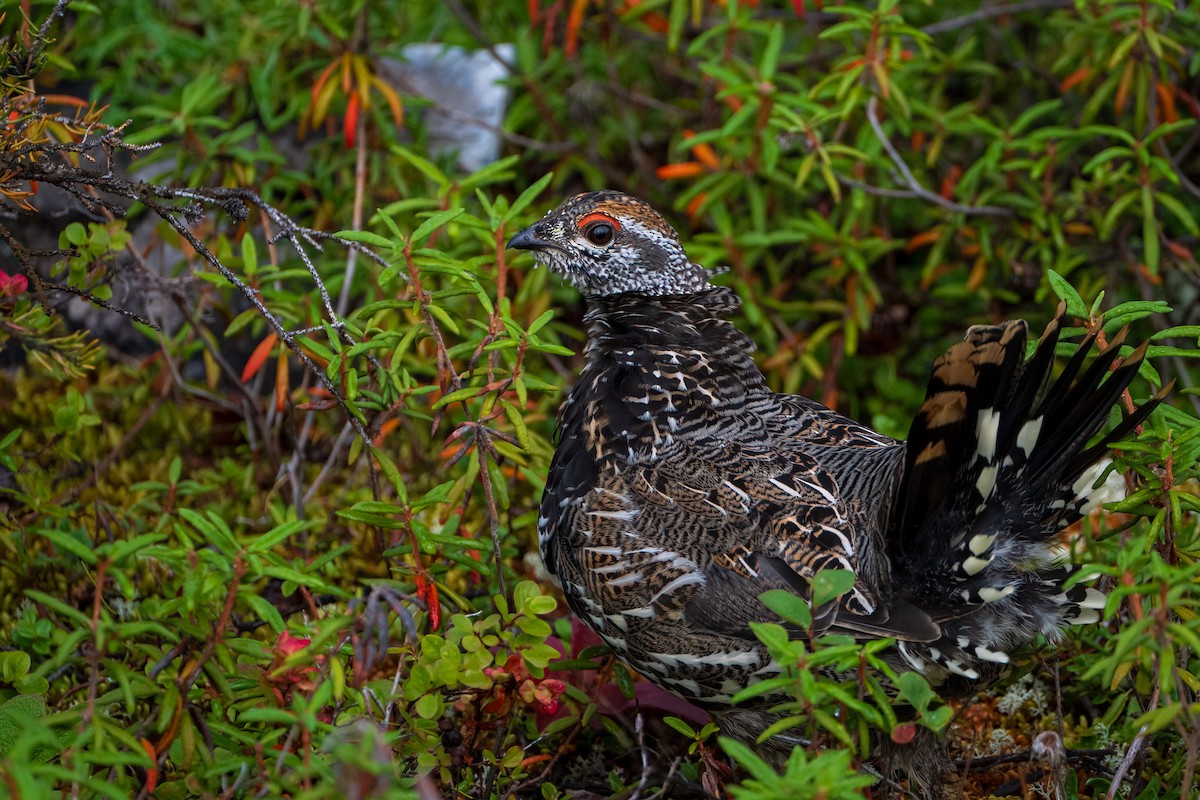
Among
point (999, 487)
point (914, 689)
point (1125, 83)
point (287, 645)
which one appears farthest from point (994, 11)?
point (287, 645)

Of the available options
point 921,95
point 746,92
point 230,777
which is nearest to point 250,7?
point 746,92

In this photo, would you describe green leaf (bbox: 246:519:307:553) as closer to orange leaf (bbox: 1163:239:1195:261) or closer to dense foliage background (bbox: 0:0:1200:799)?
dense foliage background (bbox: 0:0:1200:799)

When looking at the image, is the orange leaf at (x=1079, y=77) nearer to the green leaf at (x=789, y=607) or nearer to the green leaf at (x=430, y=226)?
the green leaf at (x=430, y=226)

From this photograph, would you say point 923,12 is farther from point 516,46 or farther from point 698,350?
point 698,350

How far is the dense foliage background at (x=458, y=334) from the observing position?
2887 mm

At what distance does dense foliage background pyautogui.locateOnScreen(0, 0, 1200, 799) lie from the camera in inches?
114

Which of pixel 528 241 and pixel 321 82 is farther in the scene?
pixel 321 82

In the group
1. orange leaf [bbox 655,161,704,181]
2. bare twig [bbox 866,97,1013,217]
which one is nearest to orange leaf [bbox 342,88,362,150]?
orange leaf [bbox 655,161,704,181]

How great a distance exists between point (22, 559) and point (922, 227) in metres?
4.96

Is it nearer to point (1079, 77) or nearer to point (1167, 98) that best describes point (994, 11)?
point (1079, 77)

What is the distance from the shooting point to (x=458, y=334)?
377cm

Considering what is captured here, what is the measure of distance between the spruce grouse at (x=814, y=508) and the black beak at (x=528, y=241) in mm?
546

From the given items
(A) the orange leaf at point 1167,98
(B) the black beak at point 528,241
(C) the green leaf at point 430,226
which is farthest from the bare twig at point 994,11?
(C) the green leaf at point 430,226

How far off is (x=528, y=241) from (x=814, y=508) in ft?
5.17
